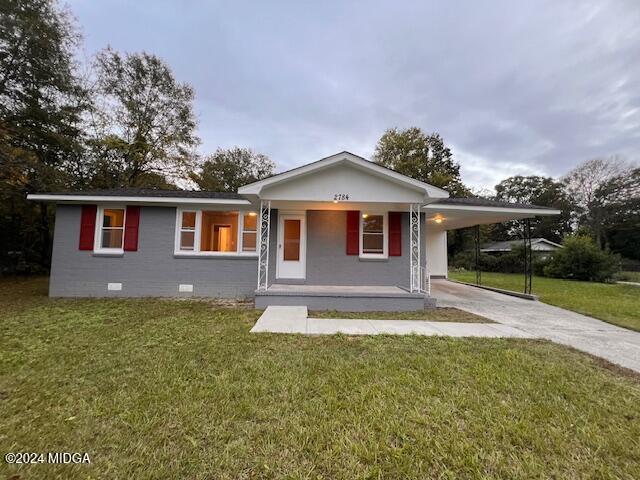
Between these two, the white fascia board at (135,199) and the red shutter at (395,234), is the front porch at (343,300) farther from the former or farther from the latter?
the white fascia board at (135,199)

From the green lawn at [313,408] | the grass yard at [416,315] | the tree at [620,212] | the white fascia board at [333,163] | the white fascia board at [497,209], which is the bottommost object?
the green lawn at [313,408]

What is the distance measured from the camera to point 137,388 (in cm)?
270

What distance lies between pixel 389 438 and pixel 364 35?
45.0ft

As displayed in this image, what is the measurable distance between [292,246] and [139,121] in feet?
49.2

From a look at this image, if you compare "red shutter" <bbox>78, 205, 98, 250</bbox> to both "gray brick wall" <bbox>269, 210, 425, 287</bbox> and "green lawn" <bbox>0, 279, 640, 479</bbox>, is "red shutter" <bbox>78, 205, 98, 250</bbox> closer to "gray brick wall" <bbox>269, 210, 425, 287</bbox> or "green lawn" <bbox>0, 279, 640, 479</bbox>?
"green lawn" <bbox>0, 279, 640, 479</bbox>

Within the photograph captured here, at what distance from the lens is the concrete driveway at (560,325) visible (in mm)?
4207

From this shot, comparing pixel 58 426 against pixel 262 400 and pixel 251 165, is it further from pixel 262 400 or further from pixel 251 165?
pixel 251 165

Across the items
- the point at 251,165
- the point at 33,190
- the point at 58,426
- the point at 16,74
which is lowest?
the point at 58,426

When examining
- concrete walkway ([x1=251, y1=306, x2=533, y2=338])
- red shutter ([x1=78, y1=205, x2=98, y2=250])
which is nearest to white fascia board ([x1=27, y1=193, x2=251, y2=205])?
red shutter ([x1=78, y1=205, x2=98, y2=250])

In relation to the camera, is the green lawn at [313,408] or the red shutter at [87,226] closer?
the green lawn at [313,408]

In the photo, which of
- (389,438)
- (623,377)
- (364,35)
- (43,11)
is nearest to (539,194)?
(364,35)

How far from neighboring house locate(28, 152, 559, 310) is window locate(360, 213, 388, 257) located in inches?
1.2

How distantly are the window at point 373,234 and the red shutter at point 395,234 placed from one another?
0.59 feet

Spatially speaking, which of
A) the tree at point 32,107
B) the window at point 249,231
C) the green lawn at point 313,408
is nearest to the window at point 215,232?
the window at point 249,231
